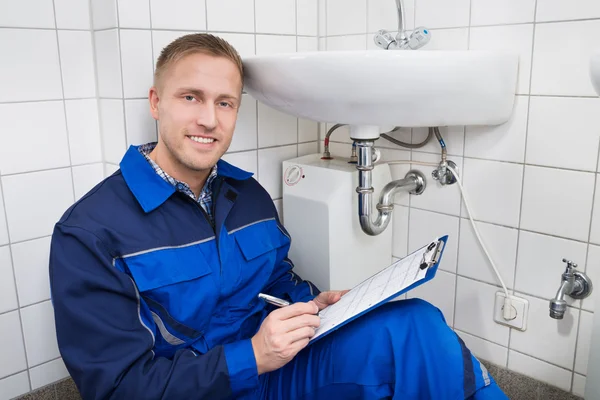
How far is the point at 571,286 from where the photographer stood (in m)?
1.24

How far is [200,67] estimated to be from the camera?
1.10 m

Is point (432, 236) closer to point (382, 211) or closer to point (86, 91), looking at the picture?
point (382, 211)

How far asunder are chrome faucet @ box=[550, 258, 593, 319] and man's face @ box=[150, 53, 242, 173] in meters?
0.81

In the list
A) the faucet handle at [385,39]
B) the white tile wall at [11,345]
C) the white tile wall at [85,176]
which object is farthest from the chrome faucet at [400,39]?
the white tile wall at [11,345]

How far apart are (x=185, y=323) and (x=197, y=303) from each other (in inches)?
1.8

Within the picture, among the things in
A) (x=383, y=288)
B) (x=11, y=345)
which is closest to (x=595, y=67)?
(x=383, y=288)

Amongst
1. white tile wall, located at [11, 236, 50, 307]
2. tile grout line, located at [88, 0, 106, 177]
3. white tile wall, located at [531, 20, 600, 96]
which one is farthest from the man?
white tile wall, located at [531, 20, 600, 96]

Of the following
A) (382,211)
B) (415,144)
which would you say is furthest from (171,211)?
(415,144)

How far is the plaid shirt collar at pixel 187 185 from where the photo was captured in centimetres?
112

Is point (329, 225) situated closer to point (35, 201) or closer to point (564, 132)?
point (564, 132)

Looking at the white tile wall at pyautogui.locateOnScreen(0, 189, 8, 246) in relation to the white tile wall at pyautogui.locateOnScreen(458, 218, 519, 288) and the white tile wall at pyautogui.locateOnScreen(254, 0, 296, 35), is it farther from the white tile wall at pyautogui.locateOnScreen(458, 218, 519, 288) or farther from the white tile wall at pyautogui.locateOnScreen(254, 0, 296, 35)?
the white tile wall at pyautogui.locateOnScreen(458, 218, 519, 288)

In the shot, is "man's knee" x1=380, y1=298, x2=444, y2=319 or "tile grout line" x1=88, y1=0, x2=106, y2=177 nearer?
"man's knee" x1=380, y1=298, x2=444, y2=319

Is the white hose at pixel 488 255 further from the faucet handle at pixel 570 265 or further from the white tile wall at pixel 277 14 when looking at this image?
the white tile wall at pixel 277 14

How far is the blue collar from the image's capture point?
105cm
